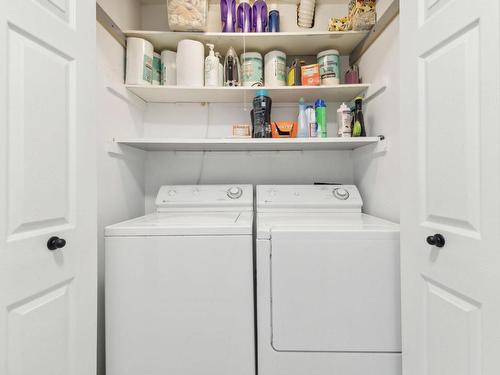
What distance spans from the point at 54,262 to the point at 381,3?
2.12 metres

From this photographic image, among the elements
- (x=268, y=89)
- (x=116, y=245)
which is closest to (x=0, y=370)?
(x=116, y=245)

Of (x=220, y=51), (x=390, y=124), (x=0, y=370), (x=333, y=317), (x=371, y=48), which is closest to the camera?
(x=0, y=370)

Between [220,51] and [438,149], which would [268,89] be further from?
[438,149]

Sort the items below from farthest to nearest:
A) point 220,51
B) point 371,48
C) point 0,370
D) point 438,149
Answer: point 220,51
point 371,48
point 438,149
point 0,370

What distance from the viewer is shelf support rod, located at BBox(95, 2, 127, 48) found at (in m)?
1.42

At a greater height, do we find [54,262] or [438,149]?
[438,149]

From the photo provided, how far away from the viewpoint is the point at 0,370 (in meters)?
0.75

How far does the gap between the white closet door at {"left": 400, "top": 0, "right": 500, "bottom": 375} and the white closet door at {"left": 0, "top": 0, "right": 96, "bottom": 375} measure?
1.26m

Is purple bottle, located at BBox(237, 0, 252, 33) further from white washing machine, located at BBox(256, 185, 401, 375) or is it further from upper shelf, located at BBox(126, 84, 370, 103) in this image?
white washing machine, located at BBox(256, 185, 401, 375)

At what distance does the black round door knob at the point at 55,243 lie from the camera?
0.88 m

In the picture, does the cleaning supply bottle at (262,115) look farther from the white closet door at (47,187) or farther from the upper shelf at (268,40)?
the white closet door at (47,187)

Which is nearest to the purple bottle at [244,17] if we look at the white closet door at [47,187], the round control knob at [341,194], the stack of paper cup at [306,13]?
the stack of paper cup at [306,13]


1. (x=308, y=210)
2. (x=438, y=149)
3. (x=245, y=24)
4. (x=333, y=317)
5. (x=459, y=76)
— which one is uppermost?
(x=245, y=24)

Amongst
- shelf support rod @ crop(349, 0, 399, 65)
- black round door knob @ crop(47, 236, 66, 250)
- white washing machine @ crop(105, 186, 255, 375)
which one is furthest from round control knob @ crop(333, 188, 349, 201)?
black round door knob @ crop(47, 236, 66, 250)
